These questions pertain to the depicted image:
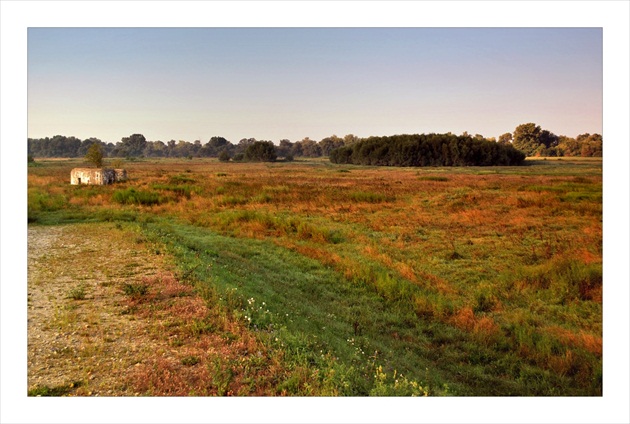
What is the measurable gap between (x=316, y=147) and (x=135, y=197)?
376 cm

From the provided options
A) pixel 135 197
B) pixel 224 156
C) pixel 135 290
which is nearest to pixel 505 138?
pixel 224 156

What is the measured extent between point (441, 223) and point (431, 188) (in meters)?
0.94

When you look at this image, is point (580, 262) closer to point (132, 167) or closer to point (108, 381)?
point (108, 381)

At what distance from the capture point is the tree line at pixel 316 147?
6.96 metres

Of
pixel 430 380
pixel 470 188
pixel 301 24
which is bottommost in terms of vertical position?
pixel 430 380

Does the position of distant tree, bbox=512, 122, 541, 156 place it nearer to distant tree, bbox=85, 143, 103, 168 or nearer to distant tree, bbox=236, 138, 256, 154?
distant tree, bbox=236, 138, 256, 154

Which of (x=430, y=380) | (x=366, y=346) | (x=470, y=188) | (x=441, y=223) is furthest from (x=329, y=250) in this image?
(x=430, y=380)

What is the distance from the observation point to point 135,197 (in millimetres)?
8383

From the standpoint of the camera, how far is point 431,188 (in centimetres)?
949

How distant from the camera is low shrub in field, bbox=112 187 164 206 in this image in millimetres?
8148

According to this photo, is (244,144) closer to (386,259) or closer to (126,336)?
(386,259)

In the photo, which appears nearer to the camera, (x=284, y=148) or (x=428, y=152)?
(x=428, y=152)

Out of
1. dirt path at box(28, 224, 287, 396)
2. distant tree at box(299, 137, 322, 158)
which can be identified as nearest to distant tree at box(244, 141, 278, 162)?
distant tree at box(299, 137, 322, 158)

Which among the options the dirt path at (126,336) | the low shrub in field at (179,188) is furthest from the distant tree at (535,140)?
the low shrub in field at (179,188)
